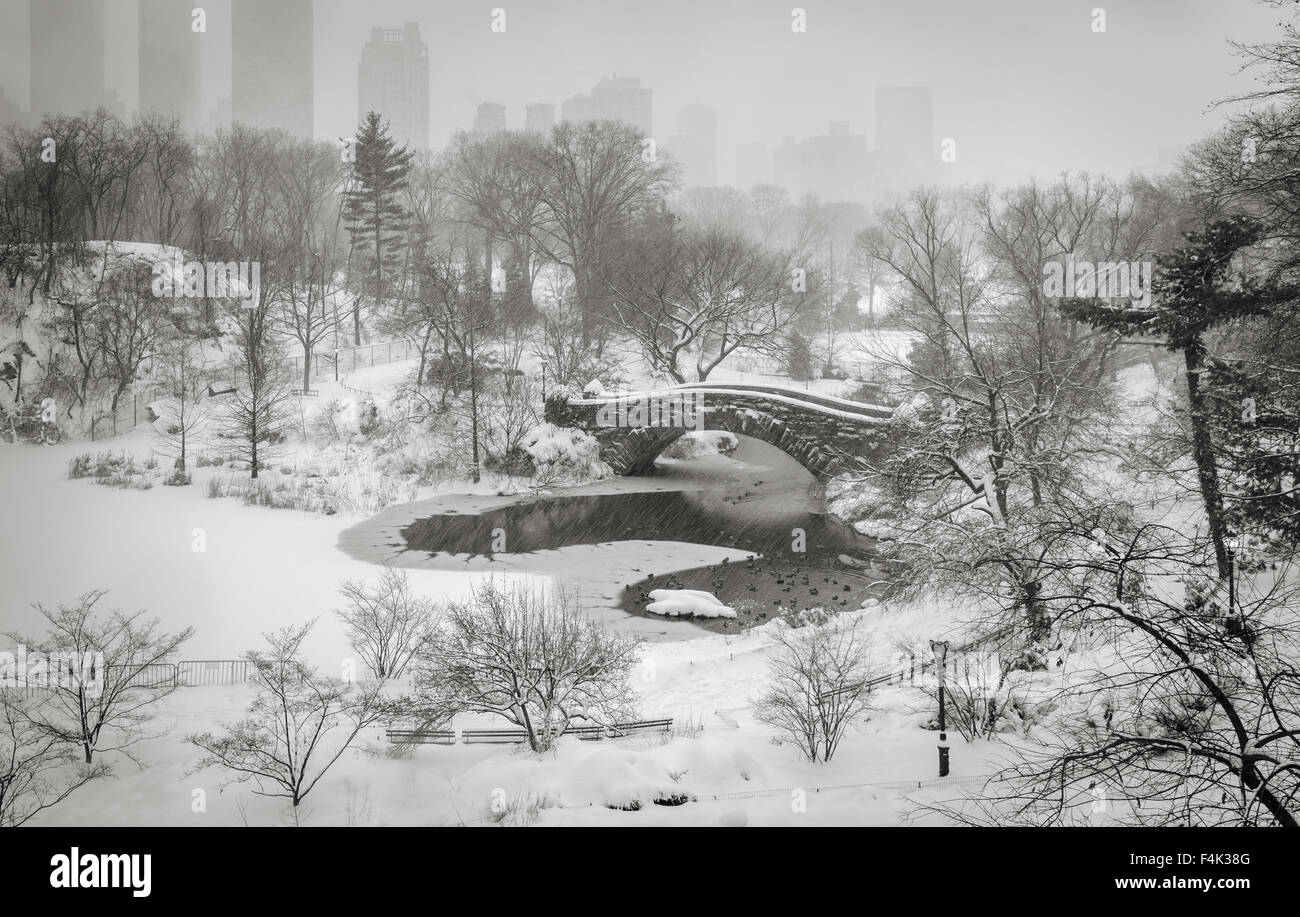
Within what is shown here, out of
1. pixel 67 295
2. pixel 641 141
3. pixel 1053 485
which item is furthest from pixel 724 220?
pixel 1053 485

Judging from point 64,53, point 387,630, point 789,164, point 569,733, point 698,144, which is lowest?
point 569,733

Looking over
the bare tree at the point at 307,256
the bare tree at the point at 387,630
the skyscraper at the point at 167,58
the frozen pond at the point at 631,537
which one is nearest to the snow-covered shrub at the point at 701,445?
the frozen pond at the point at 631,537

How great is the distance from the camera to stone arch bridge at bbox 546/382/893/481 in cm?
3038

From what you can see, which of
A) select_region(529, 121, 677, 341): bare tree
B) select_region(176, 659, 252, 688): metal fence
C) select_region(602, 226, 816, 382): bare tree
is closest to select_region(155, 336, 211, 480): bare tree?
select_region(176, 659, 252, 688): metal fence

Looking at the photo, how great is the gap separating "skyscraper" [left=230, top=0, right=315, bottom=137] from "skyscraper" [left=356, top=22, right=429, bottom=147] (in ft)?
33.3

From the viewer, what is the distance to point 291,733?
41.7 feet

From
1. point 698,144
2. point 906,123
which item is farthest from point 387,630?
point 906,123

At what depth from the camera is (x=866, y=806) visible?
10164 mm

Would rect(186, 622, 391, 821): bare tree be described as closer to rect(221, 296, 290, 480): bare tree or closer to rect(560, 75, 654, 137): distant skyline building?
rect(221, 296, 290, 480): bare tree

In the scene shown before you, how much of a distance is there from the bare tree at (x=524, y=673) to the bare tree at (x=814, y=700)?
225cm

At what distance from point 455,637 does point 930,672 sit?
7.49 m

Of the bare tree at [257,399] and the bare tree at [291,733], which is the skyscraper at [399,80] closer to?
the bare tree at [257,399]

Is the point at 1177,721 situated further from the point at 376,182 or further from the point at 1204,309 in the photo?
the point at 376,182

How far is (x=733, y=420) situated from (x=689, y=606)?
46.9 ft
